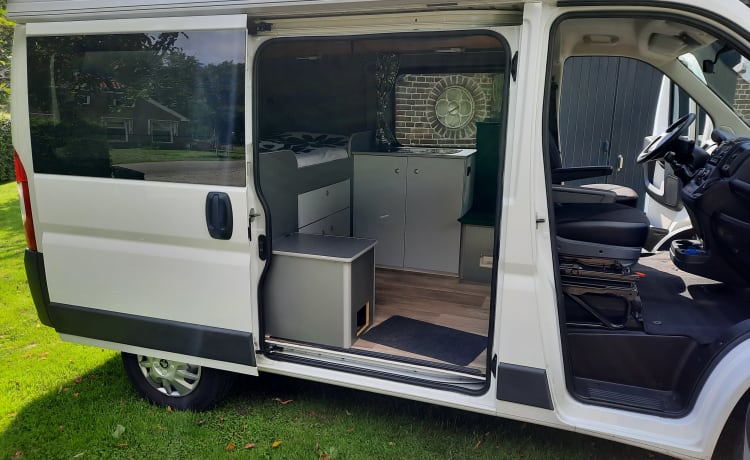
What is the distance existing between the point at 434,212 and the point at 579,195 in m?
1.33

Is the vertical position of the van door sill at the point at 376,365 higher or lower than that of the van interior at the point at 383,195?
lower

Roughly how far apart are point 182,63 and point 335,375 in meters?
1.64

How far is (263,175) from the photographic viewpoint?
323 cm

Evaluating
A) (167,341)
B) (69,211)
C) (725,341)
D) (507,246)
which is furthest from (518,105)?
(69,211)

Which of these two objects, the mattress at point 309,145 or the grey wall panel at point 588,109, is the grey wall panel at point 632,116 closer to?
the grey wall panel at point 588,109

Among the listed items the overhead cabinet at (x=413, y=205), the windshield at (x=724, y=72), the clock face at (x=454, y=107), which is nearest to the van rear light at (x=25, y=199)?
the overhead cabinet at (x=413, y=205)

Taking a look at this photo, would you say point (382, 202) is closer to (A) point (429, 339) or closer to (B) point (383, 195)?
(B) point (383, 195)

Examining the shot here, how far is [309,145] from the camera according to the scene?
4316 mm

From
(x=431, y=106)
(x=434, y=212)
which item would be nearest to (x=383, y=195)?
(x=434, y=212)

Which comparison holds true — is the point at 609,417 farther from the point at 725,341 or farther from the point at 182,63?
the point at 182,63

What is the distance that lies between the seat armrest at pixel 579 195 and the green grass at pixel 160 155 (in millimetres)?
2027

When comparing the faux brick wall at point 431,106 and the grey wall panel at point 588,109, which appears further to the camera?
the grey wall panel at point 588,109

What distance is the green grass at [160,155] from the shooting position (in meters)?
2.56

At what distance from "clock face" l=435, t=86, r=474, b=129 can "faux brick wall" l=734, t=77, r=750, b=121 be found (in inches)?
89.5
